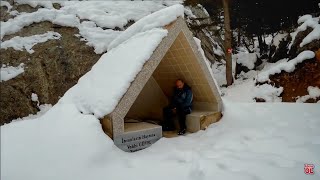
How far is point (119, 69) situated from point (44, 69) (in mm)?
4894

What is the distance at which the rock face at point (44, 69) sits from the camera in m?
8.02

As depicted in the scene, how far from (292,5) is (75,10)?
11031mm

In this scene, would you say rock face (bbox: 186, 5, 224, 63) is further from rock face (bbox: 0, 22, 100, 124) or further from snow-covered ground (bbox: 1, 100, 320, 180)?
snow-covered ground (bbox: 1, 100, 320, 180)

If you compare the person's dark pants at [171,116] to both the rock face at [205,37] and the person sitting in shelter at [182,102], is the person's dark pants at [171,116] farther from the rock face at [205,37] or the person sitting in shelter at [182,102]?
the rock face at [205,37]

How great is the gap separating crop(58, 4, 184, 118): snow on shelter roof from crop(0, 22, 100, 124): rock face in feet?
11.3

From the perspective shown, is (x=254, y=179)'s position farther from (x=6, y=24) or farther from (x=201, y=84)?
(x=6, y=24)

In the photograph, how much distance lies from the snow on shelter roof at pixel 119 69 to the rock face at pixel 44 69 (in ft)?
11.3

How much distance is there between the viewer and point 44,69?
874cm

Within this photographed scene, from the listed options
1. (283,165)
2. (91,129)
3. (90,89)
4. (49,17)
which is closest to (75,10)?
(49,17)

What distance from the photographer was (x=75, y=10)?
1100 centimetres

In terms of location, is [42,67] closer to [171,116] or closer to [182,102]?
[171,116]

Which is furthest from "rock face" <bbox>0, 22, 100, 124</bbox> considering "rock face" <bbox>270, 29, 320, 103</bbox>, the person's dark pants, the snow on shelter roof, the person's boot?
"rock face" <bbox>270, 29, 320, 103</bbox>

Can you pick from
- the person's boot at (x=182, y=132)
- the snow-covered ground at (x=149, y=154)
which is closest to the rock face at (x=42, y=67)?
the snow-covered ground at (x=149, y=154)

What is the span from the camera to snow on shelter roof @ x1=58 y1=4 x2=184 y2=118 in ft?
15.1
